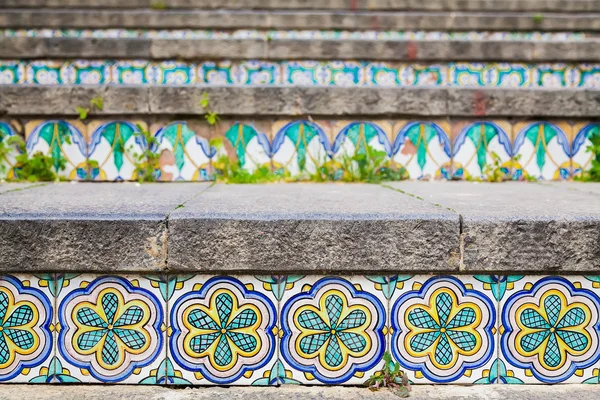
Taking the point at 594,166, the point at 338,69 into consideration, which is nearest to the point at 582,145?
the point at 594,166

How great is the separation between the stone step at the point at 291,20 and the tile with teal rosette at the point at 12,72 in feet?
2.83

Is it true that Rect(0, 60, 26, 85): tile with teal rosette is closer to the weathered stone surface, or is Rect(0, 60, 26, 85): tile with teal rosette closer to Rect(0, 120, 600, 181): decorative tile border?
Rect(0, 120, 600, 181): decorative tile border

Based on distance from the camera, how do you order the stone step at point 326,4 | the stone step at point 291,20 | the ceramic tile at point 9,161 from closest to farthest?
the ceramic tile at point 9,161
the stone step at point 291,20
the stone step at point 326,4

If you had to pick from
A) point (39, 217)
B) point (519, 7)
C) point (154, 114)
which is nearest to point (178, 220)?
point (39, 217)

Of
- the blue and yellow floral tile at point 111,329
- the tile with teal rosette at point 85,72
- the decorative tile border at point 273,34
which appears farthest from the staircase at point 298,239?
the decorative tile border at point 273,34

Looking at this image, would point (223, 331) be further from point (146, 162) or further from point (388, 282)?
point (146, 162)

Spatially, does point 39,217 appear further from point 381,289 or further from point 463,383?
point 463,383

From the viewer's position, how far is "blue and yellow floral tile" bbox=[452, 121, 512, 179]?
2141mm

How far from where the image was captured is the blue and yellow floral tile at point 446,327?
125 centimetres

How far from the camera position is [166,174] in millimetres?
2100

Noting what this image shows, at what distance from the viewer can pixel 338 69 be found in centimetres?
303

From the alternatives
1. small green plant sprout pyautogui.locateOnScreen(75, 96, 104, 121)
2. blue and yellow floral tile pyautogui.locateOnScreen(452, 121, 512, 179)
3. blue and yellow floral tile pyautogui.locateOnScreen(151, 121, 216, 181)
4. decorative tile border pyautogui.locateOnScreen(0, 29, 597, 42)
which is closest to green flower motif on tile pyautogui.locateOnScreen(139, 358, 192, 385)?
blue and yellow floral tile pyautogui.locateOnScreen(151, 121, 216, 181)

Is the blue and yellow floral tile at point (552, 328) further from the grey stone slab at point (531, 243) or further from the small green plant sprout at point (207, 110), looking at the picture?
the small green plant sprout at point (207, 110)

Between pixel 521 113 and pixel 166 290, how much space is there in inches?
66.6
